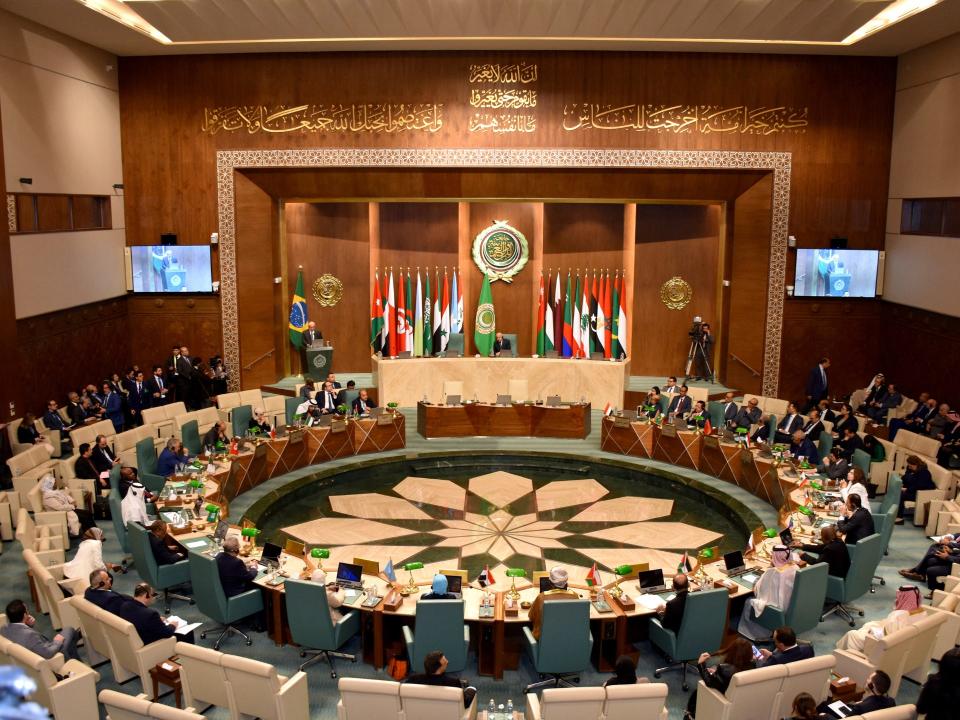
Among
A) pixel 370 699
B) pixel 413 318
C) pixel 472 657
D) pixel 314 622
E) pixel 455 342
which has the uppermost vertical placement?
pixel 413 318

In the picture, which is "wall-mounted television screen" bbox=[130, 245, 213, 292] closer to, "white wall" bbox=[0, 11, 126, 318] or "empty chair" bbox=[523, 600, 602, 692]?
"white wall" bbox=[0, 11, 126, 318]

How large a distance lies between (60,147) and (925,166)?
1493cm

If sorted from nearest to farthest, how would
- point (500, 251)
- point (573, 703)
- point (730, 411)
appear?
point (573, 703), point (730, 411), point (500, 251)

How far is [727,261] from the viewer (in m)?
17.9

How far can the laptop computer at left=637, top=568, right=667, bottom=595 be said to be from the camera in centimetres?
809

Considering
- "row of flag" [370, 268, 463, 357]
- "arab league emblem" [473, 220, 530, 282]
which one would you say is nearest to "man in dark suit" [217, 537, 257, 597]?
"row of flag" [370, 268, 463, 357]

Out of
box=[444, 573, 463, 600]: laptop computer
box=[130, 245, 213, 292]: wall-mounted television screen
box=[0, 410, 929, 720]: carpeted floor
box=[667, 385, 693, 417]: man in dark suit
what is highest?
box=[130, 245, 213, 292]: wall-mounted television screen

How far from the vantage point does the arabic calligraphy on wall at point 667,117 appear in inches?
643

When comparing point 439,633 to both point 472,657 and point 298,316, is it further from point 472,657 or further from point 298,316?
point 298,316

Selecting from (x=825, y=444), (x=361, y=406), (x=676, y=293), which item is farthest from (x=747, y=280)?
(x=361, y=406)

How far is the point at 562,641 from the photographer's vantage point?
7305 millimetres

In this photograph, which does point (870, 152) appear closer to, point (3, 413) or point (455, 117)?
point (455, 117)

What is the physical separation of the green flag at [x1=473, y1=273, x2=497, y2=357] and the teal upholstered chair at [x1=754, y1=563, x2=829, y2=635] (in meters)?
11.0

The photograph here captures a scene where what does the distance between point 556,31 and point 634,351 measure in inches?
283
